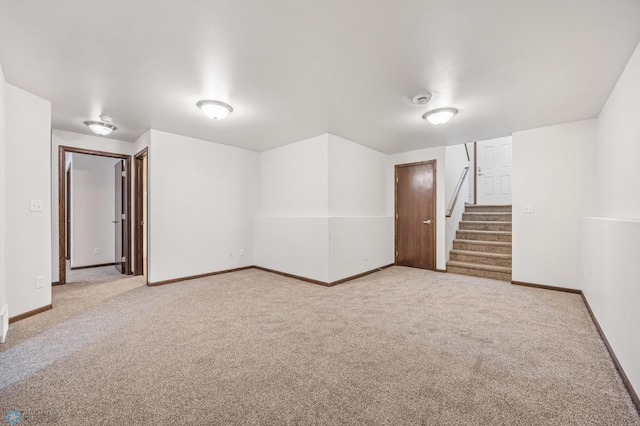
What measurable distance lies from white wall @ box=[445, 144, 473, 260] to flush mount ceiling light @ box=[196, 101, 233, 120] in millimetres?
4053

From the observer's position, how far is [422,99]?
2982 mm

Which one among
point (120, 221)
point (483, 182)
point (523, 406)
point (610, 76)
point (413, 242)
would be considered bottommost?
point (523, 406)

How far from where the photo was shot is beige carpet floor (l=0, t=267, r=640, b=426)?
4.92 feet

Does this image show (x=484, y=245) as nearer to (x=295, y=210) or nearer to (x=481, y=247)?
(x=481, y=247)

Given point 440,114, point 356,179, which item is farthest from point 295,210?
point 440,114

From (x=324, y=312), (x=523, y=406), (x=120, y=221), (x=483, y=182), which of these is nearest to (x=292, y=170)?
(x=324, y=312)

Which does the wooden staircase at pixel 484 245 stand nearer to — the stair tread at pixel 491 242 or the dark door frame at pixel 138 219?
the stair tread at pixel 491 242

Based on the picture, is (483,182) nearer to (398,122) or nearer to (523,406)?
(398,122)

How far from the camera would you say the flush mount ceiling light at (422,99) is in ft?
9.55

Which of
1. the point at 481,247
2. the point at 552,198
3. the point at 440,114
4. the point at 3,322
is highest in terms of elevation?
the point at 440,114

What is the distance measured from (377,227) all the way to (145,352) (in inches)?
159

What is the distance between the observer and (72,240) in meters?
5.44

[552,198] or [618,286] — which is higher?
[552,198]

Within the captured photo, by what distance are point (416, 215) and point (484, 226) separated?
4.59ft
